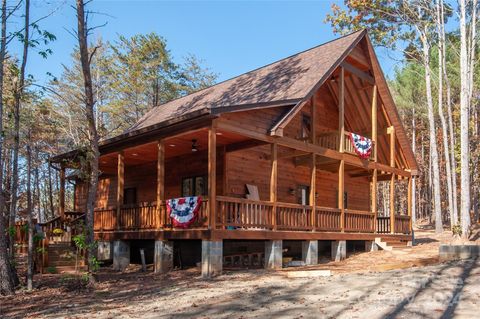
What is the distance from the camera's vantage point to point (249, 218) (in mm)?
14828

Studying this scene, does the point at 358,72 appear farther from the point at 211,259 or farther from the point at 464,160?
the point at 211,259

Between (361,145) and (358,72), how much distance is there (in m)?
3.27

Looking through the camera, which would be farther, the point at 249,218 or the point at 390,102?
the point at 390,102

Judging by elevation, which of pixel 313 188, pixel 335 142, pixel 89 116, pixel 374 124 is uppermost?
pixel 374 124

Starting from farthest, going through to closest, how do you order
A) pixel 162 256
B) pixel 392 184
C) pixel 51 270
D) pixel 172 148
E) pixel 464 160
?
pixel 392 184
pixel 464 160
pixel 172 148
pixel 51 270
pixel 162 256

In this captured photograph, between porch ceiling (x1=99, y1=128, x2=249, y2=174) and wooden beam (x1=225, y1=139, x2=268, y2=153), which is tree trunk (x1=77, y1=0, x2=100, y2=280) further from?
wooden beam (x1=225, y1=139, x2=268, y2=153)

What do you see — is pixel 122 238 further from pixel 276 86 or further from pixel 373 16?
pixel 373 16

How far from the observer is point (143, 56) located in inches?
1464

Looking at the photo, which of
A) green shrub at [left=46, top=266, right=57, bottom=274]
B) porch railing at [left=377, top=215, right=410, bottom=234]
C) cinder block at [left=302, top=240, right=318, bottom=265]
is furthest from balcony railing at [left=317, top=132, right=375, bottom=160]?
green shrub at [left=46, top=266, right=57, bottom=274]

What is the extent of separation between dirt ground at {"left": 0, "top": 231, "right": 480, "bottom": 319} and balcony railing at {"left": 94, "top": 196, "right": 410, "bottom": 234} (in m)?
1.59

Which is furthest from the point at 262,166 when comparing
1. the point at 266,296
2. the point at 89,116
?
the point at 266,296

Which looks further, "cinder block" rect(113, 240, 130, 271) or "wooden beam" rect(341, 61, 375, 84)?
"wooden beam" rect(341, 61, 375, 84)

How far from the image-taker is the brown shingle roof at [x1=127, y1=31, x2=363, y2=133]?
17.9 metres

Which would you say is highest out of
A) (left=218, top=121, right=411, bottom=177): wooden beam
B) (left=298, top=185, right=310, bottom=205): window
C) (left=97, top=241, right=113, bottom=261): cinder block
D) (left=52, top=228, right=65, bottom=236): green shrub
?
(left=218, top=121, right=411, bottom=177): wooden beam
